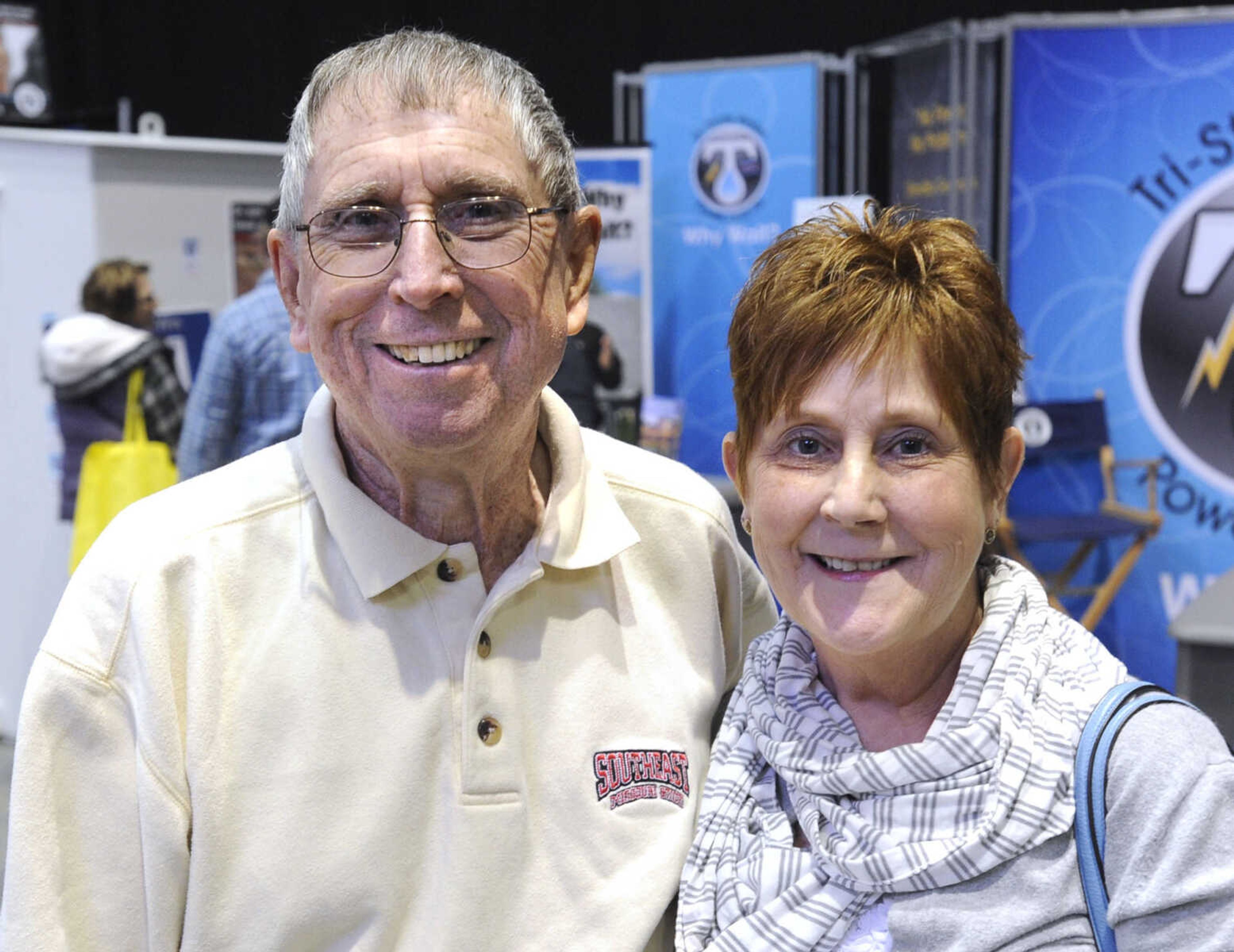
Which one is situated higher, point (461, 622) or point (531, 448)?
point (531, 448)

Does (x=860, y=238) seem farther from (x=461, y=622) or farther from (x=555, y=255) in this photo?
(x=461, y=622)

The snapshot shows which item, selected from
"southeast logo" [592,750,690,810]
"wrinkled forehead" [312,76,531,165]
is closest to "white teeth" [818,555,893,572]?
"southeast logo" [592,750,690,810]

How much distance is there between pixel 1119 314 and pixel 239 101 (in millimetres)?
6911

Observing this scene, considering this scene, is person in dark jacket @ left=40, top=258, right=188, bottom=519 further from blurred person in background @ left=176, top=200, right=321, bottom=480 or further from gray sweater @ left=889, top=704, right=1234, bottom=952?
gray sweater @ left=889, top=704, right=1234, bottom=952

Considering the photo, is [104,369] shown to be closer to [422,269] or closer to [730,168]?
[730,168]

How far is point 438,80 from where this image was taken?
56.4 inches

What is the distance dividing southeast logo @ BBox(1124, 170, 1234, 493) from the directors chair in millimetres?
168

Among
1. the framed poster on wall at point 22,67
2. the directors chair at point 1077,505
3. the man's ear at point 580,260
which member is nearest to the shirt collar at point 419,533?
the man's ear at point 580,260

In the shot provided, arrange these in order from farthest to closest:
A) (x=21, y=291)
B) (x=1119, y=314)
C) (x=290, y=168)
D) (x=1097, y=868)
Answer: (x=21, y=291) → (x=1119, y=314) → (x=290, y=168) → (x=1097, y=868)

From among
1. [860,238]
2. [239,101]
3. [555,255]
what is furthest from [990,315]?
[239,101]

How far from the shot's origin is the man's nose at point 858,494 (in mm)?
1305

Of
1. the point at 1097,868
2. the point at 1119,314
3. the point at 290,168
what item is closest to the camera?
the point at 1097,868

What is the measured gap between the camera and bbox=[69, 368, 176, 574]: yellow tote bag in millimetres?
4668

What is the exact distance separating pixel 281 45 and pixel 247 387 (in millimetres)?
5971
